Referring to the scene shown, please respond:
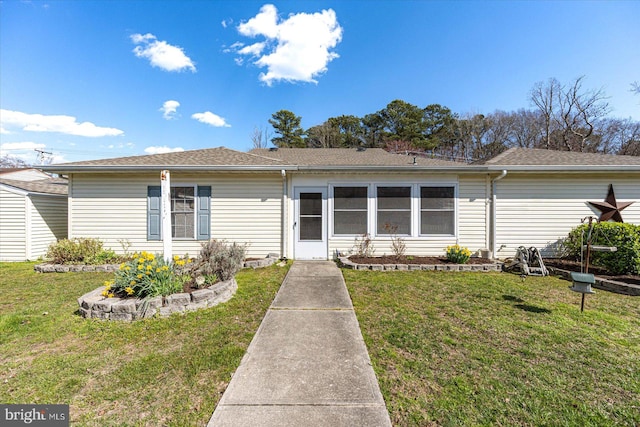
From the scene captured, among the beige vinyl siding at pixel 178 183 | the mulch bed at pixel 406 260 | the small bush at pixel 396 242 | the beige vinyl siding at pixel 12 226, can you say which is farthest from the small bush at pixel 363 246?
the beige vinyl siding at pixel 12 226

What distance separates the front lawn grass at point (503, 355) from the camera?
1890 mm

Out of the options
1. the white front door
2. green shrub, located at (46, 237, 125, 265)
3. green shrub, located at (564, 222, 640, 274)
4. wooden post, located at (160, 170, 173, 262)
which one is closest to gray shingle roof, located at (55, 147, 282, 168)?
the white front door

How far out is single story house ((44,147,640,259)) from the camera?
7.11 meters

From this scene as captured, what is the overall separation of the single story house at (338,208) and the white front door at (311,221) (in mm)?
29

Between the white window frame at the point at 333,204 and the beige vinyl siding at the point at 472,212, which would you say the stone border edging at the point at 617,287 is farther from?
the white window frame at the point at 333,204

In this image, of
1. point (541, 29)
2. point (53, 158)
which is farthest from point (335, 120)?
point (53, 158)

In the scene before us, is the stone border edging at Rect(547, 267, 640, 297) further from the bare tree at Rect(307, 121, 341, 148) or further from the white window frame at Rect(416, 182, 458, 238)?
the bare tree at Rect(307, 121, 341, 148)

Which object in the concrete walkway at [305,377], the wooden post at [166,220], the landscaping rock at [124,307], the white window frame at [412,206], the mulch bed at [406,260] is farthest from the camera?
the white window frame at [412,206]

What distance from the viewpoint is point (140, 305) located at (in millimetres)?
3520

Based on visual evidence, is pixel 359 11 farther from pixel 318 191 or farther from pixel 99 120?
pixel 99 120

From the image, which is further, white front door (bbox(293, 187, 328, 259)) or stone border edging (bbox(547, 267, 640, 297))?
white front door (bbox(293, 187, 328, 259))

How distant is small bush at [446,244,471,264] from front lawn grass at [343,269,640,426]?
1.73 m

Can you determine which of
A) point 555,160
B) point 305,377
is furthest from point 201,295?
point 555,160

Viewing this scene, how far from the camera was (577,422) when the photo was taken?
5.85 feet
